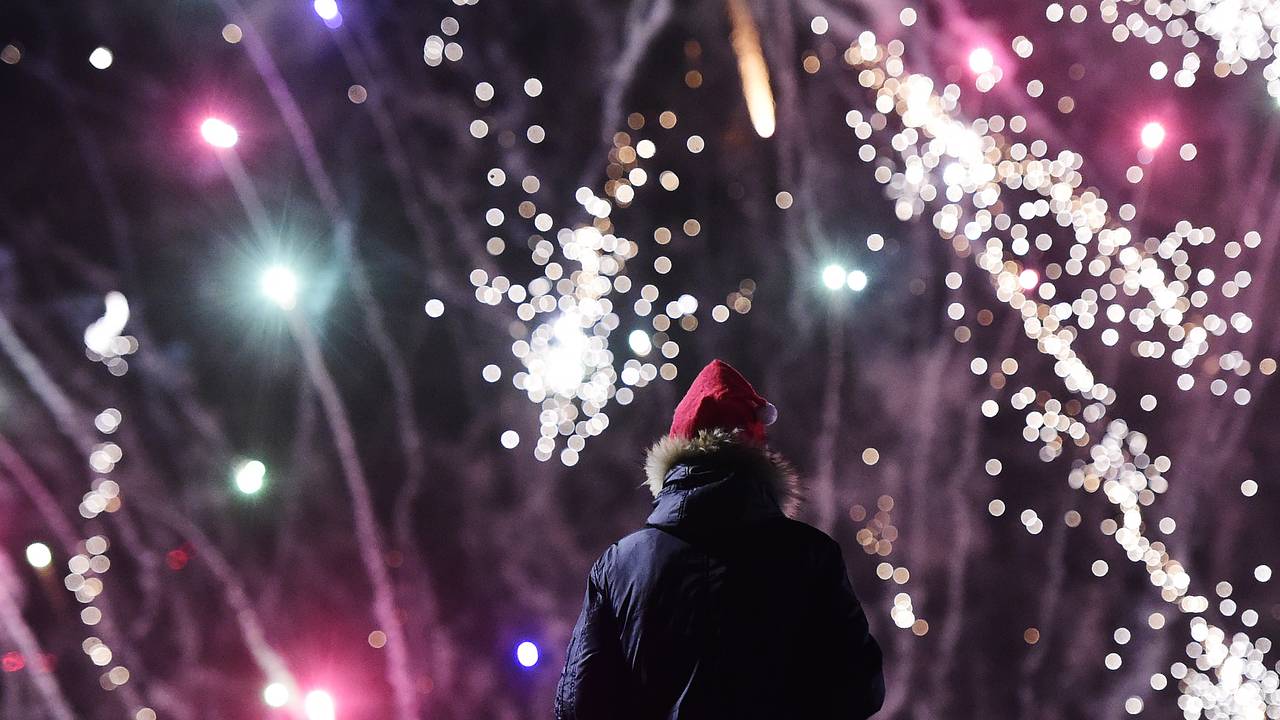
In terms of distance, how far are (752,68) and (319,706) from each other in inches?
98.5

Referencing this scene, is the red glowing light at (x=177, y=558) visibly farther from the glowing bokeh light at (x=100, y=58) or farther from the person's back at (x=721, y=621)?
the person's back at (x=721, y=621)

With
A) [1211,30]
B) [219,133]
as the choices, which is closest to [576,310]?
[219,133]

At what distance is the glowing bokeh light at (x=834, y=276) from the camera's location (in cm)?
293

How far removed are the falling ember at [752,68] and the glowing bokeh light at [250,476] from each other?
6.45 ft

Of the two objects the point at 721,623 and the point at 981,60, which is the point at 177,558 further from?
the point at 981,60

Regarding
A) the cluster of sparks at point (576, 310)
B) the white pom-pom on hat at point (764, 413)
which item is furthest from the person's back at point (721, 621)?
the cluster of sparks at point (576, 310)

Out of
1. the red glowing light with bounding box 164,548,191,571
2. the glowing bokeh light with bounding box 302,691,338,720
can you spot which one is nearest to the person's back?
the glowing bokeh light with bounding box 302,691,338,720

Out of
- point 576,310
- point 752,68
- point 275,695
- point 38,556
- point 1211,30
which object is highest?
A: point 752,68

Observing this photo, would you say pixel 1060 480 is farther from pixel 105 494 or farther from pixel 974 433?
pixel 105 494

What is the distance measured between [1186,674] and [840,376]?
5.03ft

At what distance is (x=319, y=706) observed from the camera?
267 centimetres

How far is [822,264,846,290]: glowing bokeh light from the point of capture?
2930 millimetres

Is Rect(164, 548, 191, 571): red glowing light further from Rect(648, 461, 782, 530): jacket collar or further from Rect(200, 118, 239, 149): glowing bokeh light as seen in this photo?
Rect(648, 461, 782, 530): jacket collar

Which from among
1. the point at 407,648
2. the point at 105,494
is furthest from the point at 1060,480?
the point at 105,494
